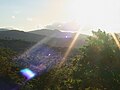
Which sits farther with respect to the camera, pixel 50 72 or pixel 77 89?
pixel 50 72

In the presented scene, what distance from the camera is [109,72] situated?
1344 inches

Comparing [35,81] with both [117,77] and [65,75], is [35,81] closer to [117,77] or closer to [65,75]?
[65,75]

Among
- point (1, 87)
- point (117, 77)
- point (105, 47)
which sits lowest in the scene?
point (1, 87)

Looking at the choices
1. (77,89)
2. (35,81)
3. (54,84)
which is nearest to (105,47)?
(77,89)

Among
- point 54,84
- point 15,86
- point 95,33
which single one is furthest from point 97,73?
point 15,86

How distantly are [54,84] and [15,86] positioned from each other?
27.5 feet

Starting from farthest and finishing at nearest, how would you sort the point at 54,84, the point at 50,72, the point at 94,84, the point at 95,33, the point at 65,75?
1. the point at 50,72
2. the point at 65,75
3. the point at 54,84
4. the point at 95,33
5. the point at 94,84

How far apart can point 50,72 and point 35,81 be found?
4.16 m

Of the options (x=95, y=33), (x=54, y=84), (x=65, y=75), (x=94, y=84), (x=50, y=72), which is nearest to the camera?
(x=94, y=84)

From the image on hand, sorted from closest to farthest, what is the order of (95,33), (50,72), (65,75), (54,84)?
1. (95,33)
2. (54,84)
3. (65,75)
4. (50,72)

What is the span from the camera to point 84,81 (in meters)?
35.2

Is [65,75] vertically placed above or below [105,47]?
below

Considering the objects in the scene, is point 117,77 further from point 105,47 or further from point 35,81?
point 35,81

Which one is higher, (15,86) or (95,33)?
(95,33)
